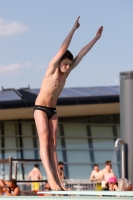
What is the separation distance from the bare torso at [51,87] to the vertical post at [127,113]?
26.4 feet

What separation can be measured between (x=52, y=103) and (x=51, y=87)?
26 cm

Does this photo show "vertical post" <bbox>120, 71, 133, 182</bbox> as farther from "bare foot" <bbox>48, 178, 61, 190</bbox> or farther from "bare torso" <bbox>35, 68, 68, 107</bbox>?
"bare foot" <bbox>48, 178, 61, 190</bbox>

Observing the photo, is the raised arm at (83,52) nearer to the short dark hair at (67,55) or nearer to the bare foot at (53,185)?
the short dark hair at (67,55)

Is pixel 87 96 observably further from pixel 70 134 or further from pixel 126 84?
pixel 126 84

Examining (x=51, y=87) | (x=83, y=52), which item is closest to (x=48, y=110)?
(x=51, y=87)

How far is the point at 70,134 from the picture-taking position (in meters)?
36.3

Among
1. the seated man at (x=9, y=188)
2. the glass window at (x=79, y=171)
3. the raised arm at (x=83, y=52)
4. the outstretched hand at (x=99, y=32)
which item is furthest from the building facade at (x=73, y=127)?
the raised arm at (x=83, y=52)

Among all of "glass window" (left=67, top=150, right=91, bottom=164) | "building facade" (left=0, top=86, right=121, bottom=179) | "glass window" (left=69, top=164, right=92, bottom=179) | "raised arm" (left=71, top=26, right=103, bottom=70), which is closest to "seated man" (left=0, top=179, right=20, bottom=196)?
"raised arm" (left=71, top=26, right=103, bottom=70)

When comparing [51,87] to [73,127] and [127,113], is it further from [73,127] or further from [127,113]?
[73,127]

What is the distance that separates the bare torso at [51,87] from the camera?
8.41 metres

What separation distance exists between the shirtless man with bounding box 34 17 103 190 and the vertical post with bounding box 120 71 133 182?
791 centimetres

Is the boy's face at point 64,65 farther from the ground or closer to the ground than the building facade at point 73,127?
closer to the ground

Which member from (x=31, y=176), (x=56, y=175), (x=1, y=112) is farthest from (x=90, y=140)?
(x=56, y=175)

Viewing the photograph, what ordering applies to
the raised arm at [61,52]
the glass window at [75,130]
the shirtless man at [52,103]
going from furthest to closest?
1. the glass window at [75,130]
2. the shirtless man at [52,103]
3. the raised arm at [61,52]
